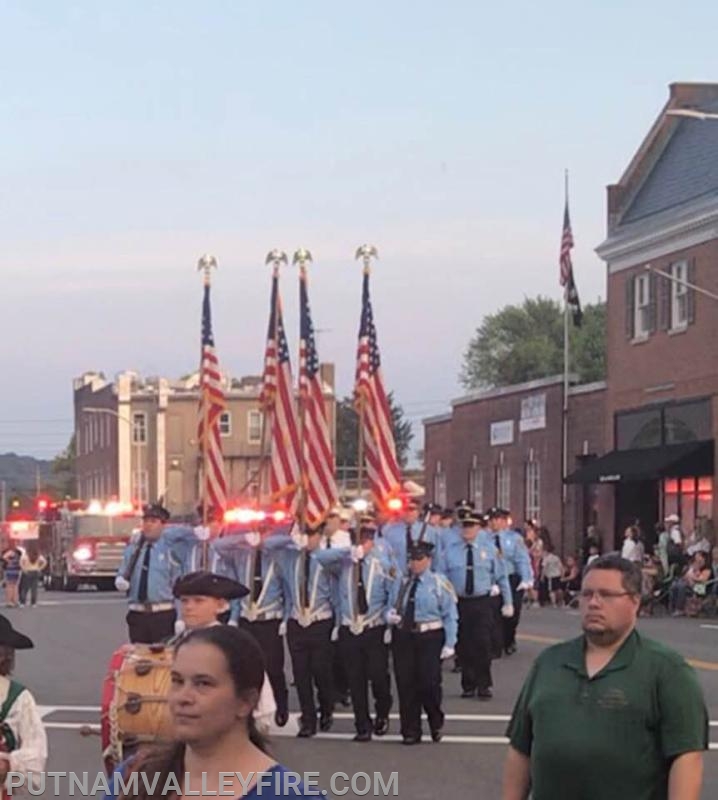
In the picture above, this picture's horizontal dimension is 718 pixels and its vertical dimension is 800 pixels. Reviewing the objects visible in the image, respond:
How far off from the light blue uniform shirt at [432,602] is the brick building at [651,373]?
25809 millimetres

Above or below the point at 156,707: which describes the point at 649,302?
above

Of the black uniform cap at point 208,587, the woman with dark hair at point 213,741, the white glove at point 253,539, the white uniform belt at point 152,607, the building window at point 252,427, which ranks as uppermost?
the building window at point 252,427

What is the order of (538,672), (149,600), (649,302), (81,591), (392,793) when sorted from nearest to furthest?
(538,672) → (392,793) → (149,600) → (649,302) → (81,591)

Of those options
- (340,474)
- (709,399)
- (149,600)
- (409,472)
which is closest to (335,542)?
(149,600)

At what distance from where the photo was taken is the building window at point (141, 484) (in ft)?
325

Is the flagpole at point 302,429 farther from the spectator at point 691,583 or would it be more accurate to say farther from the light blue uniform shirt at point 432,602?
the spectator at point 691,583

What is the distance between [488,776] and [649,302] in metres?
34.6

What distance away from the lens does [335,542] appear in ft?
59.1

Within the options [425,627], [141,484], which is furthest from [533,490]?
[141,484]

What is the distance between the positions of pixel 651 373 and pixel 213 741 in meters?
43.3

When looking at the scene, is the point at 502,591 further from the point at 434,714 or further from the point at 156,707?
the point at 156,707

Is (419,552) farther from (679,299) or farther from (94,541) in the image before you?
(94,541)

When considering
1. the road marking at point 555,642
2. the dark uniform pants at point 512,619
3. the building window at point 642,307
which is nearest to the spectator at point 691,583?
the road marking at point 555,642

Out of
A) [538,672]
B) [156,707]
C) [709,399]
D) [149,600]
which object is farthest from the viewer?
[709,399]
